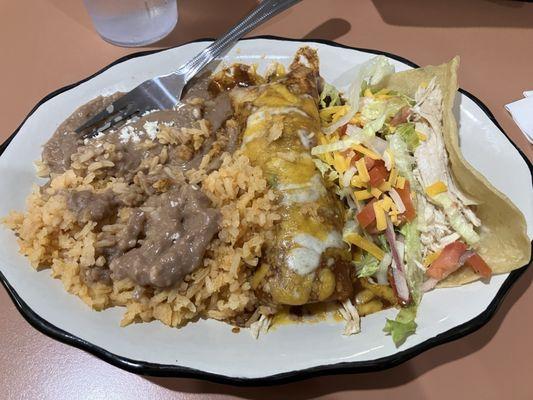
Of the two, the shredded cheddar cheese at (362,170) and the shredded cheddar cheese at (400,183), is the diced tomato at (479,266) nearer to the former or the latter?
the shredded cheddar cheese at (400,183)

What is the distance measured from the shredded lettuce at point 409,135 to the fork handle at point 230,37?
90 cm

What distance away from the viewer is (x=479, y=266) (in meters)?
1.69

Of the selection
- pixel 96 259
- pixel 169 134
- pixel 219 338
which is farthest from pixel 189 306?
pixel 169 134

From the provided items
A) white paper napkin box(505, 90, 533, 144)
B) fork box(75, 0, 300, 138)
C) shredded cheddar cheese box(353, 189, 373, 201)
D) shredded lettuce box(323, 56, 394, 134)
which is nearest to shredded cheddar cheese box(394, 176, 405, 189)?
shredded cheddar cheese box(353, 189, 373, 201)

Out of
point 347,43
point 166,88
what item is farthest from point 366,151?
point 347,43

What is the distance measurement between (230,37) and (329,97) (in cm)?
56

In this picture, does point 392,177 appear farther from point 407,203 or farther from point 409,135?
point 409,135

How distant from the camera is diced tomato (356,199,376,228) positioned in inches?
71.4

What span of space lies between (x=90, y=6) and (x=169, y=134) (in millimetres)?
1074

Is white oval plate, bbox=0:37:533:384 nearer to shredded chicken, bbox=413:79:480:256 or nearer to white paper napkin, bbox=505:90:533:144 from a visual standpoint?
shredded chicken, bbox=413:79:480:256

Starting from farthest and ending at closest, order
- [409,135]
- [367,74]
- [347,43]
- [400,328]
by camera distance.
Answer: [347,43] < [367,74] < [409,135] < [400,328]

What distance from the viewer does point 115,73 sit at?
225 cm

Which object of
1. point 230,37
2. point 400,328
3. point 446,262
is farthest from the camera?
point 230,37

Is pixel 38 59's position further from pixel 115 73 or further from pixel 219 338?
pixel 219 338
